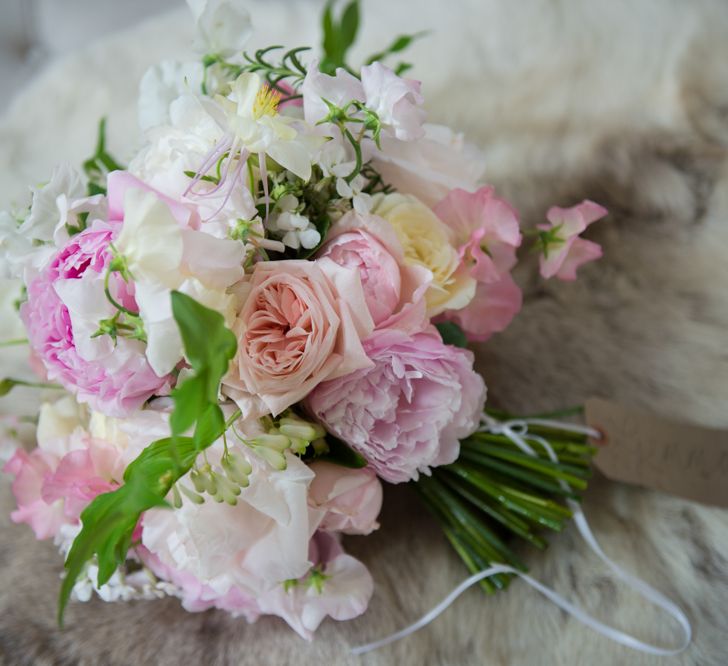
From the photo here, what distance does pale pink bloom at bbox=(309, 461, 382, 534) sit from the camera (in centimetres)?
50

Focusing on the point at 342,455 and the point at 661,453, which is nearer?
the point at 342,455

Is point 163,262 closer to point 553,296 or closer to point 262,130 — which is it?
point 262,130

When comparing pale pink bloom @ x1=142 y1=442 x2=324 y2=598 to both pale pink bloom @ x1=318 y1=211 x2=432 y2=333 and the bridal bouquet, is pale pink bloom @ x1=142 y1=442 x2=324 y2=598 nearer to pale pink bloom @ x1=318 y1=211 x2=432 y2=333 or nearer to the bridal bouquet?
the bridal bouquet

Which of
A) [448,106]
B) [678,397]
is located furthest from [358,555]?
[448,106]

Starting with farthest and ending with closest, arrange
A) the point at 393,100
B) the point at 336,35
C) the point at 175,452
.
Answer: the point at 336,35, the point at 393,100, the point at 175,452

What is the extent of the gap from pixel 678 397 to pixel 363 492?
0.34m

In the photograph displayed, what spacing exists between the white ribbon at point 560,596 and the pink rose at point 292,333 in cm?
20

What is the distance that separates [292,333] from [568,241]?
25 centimetres

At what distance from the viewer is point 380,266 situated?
0.48 meters

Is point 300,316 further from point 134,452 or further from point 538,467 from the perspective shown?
point 538,467

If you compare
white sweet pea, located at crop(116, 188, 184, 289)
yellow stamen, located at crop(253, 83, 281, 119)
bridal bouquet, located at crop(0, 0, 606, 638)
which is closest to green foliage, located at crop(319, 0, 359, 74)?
bridal bouquet, located at crop(0, 0, 606, 638)

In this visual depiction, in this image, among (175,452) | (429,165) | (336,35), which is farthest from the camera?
(336,35)

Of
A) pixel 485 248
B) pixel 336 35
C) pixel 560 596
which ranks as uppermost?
pixel 336 35

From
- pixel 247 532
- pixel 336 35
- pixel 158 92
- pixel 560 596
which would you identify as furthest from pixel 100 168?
pixel 560 596
